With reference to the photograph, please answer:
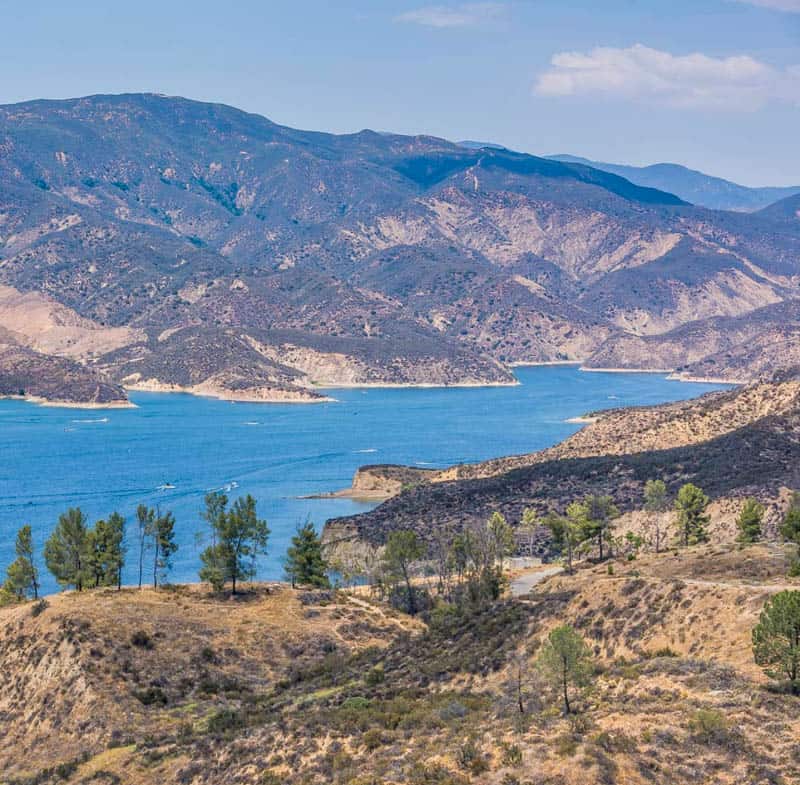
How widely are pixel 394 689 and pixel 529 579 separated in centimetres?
3787

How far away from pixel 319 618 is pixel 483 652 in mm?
20430

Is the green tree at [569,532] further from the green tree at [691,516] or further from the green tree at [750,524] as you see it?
the green tree at [750,524]

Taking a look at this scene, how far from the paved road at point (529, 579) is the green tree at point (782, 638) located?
39.6 meters

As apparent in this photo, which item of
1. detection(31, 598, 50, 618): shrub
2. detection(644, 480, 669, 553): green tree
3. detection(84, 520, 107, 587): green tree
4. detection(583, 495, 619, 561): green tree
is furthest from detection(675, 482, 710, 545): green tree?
detection(31, 598, 50, 618): shrub

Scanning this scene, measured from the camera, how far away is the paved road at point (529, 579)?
312 ft

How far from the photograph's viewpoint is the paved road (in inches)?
3743

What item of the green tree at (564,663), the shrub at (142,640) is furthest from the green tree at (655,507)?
the green tree at (564,663)

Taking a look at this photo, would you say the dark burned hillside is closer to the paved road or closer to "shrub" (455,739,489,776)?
the paved road

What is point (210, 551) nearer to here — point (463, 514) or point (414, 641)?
point (414, 641)

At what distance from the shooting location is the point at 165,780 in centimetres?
5716

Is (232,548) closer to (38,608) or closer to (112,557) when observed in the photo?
(112,557)

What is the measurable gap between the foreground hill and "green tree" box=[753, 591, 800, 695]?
43.7 inches

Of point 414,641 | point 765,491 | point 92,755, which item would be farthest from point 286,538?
point 92,755

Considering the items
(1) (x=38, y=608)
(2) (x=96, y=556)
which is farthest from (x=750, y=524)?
(1) (x=38, y=608)
